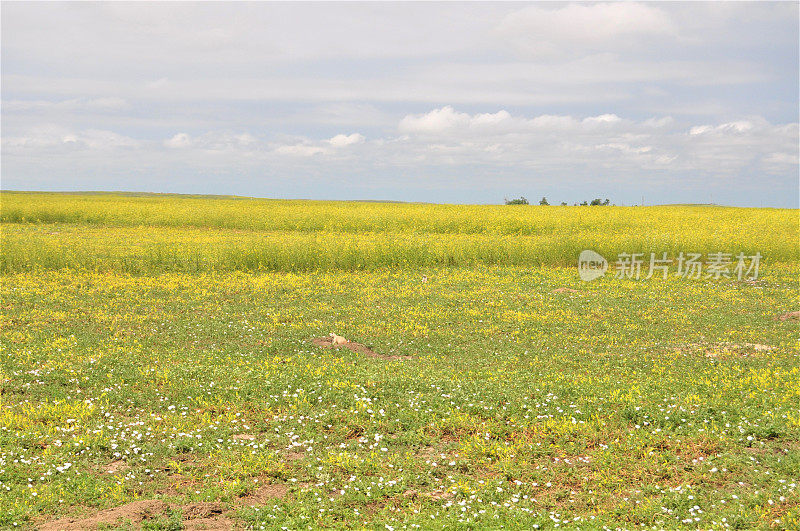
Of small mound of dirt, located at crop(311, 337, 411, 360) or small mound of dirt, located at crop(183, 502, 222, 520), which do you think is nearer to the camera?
small mound of dirt, located at crop(183, 502, 222, 520)

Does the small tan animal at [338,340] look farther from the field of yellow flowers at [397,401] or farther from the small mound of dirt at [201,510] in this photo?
the small mound of dirt at [201,510]

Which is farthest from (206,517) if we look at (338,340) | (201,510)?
(338,340)

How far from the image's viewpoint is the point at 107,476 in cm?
874

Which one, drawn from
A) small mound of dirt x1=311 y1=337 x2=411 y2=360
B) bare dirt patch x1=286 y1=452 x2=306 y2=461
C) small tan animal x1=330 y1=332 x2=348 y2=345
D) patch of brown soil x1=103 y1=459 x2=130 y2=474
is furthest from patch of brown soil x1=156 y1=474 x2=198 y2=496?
small tan animal x1=330 y1=332 x2=348 y2=345

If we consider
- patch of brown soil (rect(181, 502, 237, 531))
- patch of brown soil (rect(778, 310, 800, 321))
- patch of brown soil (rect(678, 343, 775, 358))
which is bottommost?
patch of brown soil (rect(181, 502, 237, 531))

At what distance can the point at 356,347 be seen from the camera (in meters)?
15.5

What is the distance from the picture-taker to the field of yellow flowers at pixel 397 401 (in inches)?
312

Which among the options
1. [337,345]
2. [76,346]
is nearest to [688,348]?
[337,345]

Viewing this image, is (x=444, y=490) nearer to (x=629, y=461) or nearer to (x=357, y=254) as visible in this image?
(x=629, y=461)

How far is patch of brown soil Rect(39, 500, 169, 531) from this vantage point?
742 centimetres

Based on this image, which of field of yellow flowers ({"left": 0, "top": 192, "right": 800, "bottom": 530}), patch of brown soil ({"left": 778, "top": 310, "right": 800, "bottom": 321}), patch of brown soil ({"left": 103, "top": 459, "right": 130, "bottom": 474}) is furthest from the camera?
patch of brown soil ({"left": 778, "top": 310, "right": 800, "bottom": 321})

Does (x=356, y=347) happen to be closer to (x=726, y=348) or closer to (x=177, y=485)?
(x=177, y=485)

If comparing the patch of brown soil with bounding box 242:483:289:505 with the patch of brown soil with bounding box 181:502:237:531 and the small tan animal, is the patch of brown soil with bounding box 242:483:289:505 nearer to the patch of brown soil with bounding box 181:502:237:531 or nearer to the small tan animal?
the patch of brown soil with bounding box 181:502:237:531

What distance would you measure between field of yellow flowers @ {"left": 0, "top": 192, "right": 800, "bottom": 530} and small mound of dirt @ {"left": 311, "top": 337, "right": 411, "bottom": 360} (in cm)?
19
